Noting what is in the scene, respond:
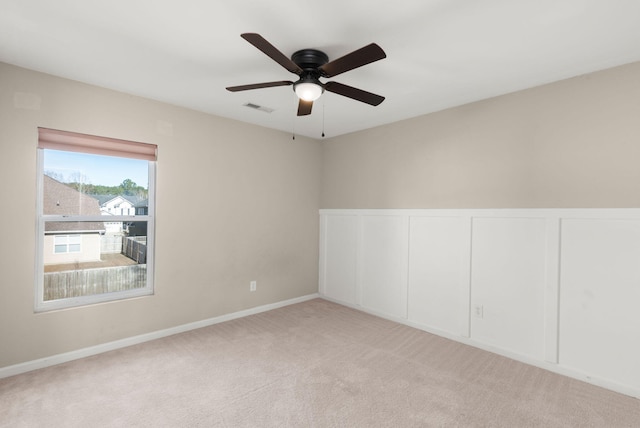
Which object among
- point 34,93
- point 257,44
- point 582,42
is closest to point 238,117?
point 34,93

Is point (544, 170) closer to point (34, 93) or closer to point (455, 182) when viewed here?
point (455, 182)

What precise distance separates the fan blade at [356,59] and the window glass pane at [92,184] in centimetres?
226

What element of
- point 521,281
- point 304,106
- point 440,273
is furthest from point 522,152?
point 304,106

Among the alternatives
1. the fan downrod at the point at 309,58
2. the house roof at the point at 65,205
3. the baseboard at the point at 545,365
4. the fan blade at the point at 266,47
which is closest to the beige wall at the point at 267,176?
the house roof at the point at 65,205

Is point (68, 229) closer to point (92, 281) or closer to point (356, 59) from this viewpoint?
point (92, 281)

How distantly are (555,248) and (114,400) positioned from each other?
11.6 ft

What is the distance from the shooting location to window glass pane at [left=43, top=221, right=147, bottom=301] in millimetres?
2713

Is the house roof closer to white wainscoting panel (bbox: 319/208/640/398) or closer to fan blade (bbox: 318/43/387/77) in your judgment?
fan blade (bbox: 318/43/387/77)

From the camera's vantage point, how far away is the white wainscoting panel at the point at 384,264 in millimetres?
3695

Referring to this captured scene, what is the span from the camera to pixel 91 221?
2.89 meters

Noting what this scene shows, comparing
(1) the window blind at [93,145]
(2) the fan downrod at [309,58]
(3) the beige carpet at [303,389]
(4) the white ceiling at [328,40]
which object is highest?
(4) the white ceiling at [328,40]

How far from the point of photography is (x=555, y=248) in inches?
103

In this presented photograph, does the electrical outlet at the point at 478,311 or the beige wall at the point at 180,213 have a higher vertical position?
the beige wall at the point at 180,213

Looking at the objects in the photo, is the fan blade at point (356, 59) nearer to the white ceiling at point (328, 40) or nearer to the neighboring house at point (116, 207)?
the white ceiling at point (328, 40)
